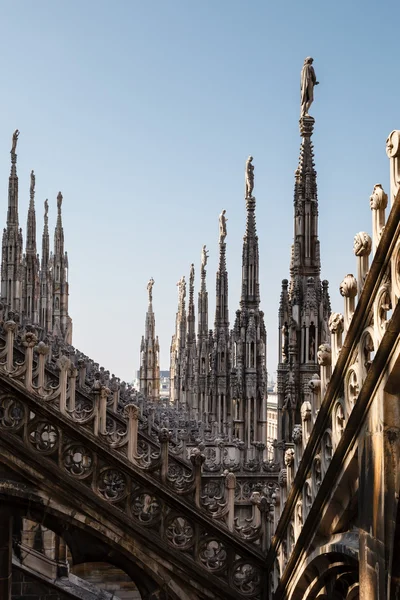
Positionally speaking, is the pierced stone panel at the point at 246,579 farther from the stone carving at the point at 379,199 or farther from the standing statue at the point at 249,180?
the standing statue at the point at 249,180

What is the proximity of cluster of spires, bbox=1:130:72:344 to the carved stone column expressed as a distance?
697 inches

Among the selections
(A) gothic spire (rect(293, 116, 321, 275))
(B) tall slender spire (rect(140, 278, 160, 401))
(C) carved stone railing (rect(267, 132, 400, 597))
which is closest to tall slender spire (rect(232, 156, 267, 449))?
(A) gothic spire (rect(293, 116, 321, 275))

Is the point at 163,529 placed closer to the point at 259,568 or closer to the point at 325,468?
the point at 259,568

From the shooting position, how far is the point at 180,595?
7211 millimetres

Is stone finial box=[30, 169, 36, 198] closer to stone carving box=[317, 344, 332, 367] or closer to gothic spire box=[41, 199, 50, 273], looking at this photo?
gothic spire box=[41, 199, 50, 273]

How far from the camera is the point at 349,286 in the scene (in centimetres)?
512

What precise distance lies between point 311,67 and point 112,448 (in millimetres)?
8022

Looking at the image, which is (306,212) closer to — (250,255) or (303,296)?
(303,296)

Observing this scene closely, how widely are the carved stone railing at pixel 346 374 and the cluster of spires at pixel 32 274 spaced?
798 inches

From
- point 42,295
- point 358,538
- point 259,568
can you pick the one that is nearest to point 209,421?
point 42,295

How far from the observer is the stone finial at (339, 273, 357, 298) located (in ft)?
16.7

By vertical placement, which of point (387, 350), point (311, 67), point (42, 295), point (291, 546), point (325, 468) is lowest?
point (291, 546)

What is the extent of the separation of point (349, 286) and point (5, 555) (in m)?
5.26

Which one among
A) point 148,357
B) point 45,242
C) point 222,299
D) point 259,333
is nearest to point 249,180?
point 259,333
